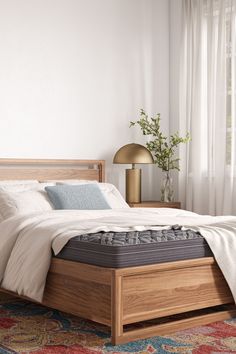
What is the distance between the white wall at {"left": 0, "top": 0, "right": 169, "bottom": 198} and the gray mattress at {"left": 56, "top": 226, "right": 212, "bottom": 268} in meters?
2.09

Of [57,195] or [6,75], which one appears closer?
[57,195]

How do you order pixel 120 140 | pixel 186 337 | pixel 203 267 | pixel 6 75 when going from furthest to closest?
pixel 120 140
pixel 6 75
pixel 203 267
pixel 186 337

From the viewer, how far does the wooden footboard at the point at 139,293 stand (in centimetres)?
Result: 338

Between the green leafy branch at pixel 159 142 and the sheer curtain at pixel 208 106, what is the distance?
0.13 meters

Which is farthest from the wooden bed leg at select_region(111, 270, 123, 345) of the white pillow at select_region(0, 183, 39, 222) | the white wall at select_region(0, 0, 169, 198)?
the white wall at select_region(0, 0, 169, 198)

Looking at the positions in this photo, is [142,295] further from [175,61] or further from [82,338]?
[175,61]

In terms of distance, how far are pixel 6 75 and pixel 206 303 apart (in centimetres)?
275

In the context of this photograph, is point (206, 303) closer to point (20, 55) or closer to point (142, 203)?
point (142, 203)

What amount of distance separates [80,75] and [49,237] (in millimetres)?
2565

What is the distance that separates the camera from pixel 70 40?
600cm

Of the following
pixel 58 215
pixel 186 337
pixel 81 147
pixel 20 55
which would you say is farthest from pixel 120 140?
pixel 186 337

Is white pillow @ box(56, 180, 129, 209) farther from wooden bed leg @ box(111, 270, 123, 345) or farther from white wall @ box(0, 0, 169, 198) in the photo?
wooden bed leg @ box(111, 270, 123, 345)

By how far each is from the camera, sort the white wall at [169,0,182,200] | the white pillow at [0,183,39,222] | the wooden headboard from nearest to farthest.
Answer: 1. the white pillow at [0,183,39,222]
2. the wooden headboard
3. the white wall at [169,0,182,200]

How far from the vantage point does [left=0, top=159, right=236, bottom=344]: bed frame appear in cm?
338
